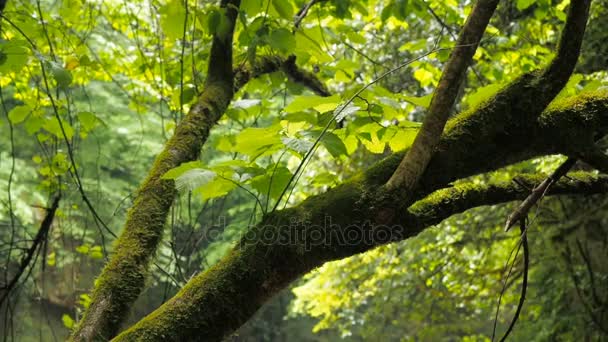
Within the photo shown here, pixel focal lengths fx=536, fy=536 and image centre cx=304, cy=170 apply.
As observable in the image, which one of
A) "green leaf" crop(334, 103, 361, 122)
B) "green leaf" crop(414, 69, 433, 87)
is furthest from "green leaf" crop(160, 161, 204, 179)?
"green leaf" crop(414, 69, 433, 87)

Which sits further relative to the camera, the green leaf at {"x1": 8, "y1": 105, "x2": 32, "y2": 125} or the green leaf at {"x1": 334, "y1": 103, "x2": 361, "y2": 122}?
the green leaf at {"x1": 8, "y1": 105, "x2": 32, "y2": 125}

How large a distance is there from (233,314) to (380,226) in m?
0.34

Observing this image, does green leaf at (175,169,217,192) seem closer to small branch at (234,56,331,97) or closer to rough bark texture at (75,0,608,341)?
rough bark texture at (75,0,608,341)

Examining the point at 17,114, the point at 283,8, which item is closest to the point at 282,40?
the point at 283,8

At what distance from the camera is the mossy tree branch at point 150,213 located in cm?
156

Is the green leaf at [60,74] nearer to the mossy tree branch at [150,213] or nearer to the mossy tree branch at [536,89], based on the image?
the mossy tree branch at [150,213]

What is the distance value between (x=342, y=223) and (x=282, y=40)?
514mm

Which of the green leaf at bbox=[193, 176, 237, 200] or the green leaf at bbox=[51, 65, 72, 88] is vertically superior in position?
the green leaf at bbox=[51, 65, 72, 88]

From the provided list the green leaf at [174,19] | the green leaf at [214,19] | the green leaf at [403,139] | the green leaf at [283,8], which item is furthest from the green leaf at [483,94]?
the green leaf at [174,19]

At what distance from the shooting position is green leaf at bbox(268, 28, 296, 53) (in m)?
1.32

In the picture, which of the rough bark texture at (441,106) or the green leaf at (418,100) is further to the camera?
the green leaf at (418,100)

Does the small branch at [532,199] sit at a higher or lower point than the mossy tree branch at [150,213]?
lower

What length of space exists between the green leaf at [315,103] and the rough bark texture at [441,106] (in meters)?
0.19

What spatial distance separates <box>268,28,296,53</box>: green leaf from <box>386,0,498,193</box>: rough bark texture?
0.40 m
